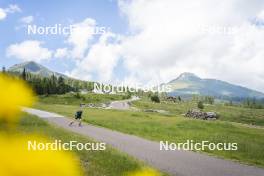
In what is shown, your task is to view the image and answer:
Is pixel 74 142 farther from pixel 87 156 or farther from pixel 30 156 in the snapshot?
pixel 30 156

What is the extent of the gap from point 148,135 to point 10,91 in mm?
27586

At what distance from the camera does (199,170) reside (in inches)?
622

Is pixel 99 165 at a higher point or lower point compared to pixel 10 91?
lower

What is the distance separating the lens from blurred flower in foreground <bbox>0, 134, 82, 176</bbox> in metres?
0.75

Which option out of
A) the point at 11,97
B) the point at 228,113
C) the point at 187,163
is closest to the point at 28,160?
the point at 11,97

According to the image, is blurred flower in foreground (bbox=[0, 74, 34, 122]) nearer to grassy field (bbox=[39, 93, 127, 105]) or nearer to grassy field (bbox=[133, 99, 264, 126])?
grassy field (bbox=[39, 93, 127, 105])

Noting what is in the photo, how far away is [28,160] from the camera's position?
0.76m

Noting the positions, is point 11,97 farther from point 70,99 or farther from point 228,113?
point 228,113

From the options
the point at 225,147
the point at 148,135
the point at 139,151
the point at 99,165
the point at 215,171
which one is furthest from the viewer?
the point at 148,135

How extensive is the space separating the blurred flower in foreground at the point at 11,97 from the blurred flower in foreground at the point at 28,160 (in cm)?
5

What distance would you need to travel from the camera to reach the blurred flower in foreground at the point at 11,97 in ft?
2.60

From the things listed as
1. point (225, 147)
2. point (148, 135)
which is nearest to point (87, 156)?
point (225, 147)

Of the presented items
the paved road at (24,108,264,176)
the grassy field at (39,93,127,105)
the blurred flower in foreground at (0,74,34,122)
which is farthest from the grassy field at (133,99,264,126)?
the blurred flower in foreground at (0,74,34,122)

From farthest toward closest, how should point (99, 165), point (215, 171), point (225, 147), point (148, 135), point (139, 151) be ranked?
point (148, 135) → point (225, 147) → point (139, 151) → point (215, 171) → point (99, 165)
